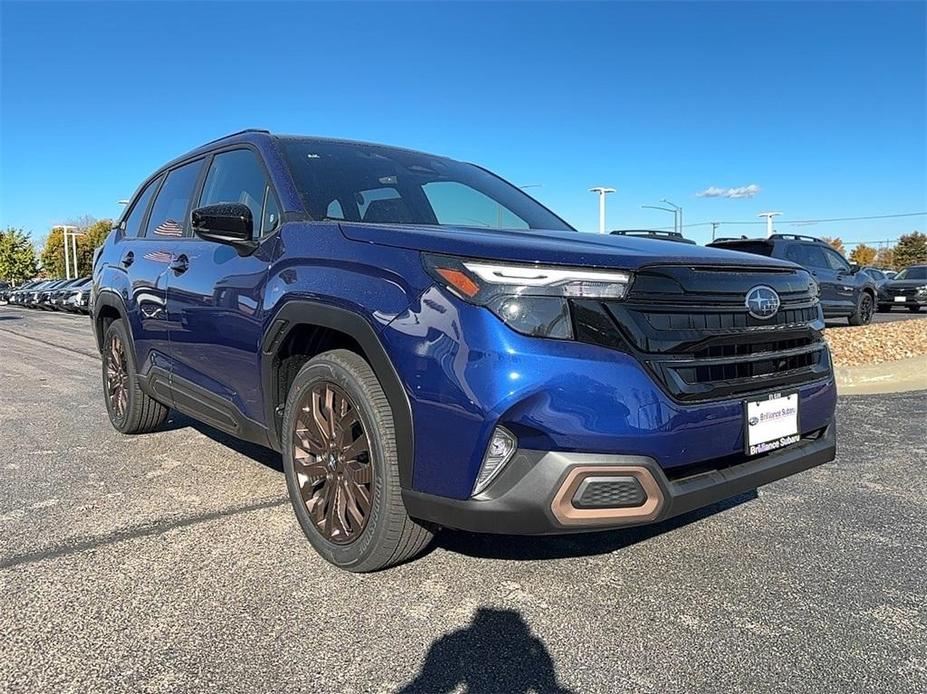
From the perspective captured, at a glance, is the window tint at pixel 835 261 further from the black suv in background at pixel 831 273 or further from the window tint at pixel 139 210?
the window tint at pixel 139 210

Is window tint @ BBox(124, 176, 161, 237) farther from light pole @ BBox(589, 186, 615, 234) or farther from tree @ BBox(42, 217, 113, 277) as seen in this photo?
tree @ BBox(42, 217, 113, 277)

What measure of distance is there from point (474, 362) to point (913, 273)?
22174mm

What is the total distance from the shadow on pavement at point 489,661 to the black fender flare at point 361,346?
1.71 feet

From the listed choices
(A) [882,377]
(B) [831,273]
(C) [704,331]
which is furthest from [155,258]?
(B) [831,273]

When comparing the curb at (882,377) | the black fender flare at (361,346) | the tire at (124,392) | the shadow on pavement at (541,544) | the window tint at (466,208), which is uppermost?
the window tint at (466,208)

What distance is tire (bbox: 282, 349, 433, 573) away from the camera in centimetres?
245

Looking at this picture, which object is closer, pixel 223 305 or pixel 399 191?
pixel 223 305

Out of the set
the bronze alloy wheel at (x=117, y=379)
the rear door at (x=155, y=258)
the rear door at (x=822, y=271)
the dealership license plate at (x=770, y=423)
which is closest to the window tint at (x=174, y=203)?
the rear door at (x=155, y=258)

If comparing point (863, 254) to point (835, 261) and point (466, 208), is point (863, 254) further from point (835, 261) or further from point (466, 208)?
point (466, 208)

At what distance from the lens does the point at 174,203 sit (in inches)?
173

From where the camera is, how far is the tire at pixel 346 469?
8.05 feet

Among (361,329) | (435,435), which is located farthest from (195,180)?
(435,435)

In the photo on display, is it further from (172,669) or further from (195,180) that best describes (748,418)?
(195,180)

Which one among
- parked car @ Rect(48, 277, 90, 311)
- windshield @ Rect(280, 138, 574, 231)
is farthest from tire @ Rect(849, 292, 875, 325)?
parked car @ Rect(48, 277, 90, 311)
